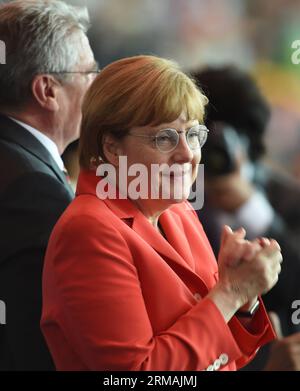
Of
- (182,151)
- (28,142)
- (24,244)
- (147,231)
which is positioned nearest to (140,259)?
(147,231)

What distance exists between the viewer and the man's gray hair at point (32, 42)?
1459 mm

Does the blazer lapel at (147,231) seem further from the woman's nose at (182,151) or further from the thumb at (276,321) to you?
the thumb at (276,321)

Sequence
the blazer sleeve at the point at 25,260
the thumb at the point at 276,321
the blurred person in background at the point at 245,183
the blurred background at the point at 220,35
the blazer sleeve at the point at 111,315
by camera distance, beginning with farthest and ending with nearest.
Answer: the blurred background at the point at 220,35 → the blurred person in background at the point at 245,183 → the thumb at the point at 276,321 → the blazer sleeve at the point at 25,260 → the blazer sleeve at the point at 111,315

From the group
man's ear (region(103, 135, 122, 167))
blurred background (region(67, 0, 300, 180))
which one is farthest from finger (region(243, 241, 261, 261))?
blurred background (region(67, 0, 300, 180))

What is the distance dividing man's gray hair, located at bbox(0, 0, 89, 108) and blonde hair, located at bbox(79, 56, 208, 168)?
0.45m

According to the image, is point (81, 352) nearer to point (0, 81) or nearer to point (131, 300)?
point (131, 300)

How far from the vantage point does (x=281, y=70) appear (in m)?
1.93

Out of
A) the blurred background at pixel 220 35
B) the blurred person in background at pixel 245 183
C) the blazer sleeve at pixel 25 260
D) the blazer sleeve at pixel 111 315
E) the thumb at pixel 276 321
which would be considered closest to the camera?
the blazer sleeve at pixel 111 315

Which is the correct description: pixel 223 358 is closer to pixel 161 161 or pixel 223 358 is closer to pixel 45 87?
pixel 161 161

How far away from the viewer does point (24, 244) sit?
1.29 metres

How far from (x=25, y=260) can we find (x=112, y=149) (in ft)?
1.11

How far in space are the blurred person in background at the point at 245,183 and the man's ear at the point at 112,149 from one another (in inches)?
19.0

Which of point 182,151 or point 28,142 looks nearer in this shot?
point 182,151

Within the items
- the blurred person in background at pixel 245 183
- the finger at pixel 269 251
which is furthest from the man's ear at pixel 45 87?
the finger at pixel 269 251
